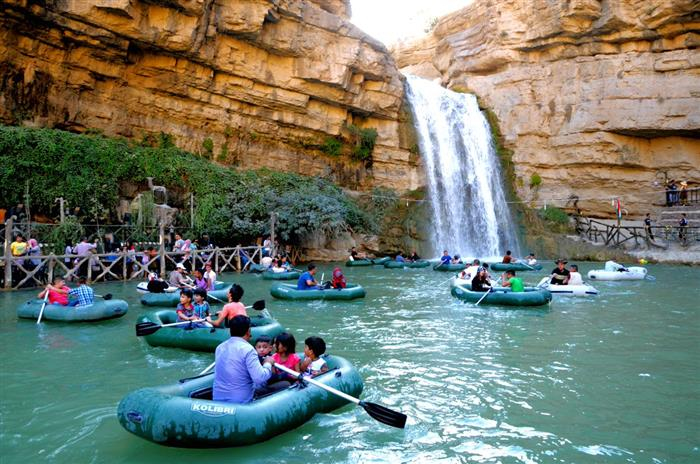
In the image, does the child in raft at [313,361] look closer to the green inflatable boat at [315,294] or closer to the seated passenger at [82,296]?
the seated passenger at [82,296]

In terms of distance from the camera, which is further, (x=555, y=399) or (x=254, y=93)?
(x=254, y=93)

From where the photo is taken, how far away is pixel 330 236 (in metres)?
28.1

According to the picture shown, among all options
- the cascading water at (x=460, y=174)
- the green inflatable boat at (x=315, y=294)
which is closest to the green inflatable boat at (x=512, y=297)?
the green inflatable boat at (x=315, y=294)

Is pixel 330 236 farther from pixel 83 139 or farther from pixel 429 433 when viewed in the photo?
pixel 429 433

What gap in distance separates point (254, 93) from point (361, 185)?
835cm

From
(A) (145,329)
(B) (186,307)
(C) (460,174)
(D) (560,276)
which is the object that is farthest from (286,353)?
(C) (460,174)

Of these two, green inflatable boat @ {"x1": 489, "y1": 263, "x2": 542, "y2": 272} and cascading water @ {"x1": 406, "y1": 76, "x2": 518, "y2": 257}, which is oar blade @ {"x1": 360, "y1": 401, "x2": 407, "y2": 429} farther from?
cascading water @ {"x1": 406, "y1": 76, "x2": 518, "y2": 257}

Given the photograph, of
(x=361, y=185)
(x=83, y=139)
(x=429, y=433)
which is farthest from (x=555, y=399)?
(x=361, y=185)

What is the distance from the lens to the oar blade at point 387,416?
512cm

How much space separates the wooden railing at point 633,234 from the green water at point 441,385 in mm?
16305

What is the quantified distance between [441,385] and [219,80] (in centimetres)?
2254

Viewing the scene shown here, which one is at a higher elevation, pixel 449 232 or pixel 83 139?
pixel 83 139

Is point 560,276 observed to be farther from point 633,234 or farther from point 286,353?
point 633,234

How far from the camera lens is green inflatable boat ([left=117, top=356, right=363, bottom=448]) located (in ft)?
15.6
